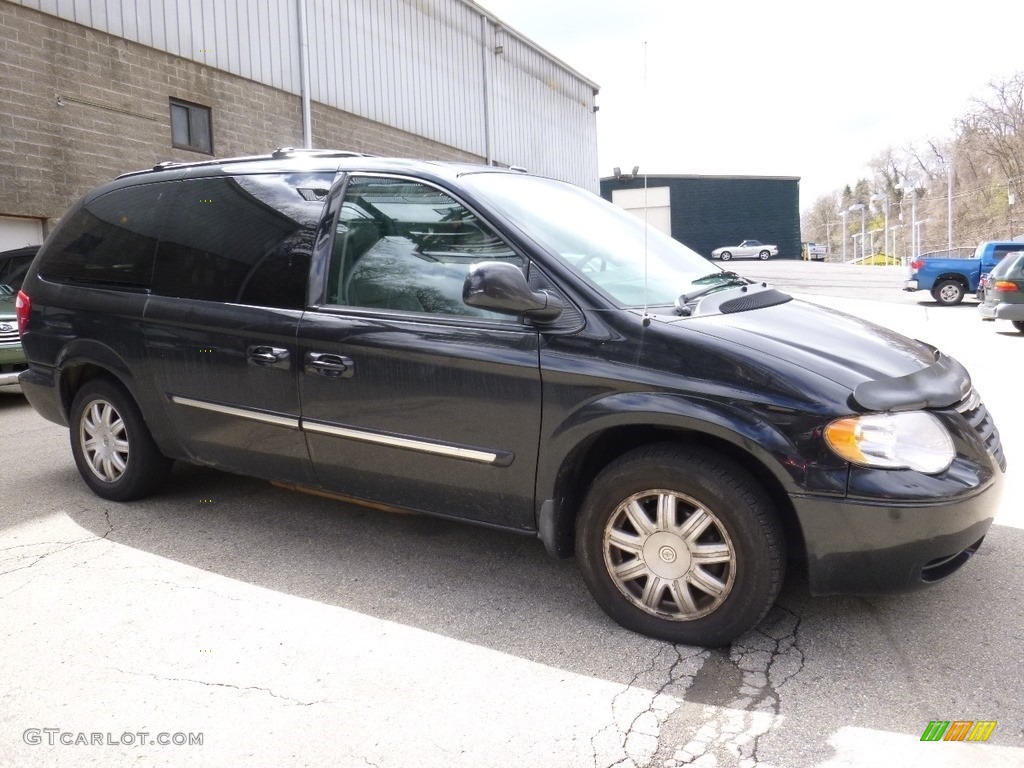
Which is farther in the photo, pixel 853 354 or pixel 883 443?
pixel 853 354

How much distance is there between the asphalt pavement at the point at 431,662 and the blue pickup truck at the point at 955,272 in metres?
19.1

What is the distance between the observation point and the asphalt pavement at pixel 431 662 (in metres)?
2.41

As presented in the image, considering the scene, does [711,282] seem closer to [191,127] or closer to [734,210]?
[191,127]

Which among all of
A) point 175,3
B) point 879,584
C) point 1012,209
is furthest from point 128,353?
point 1012,209

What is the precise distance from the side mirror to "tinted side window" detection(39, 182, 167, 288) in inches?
82.3

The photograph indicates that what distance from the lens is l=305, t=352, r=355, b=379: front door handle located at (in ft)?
11.3

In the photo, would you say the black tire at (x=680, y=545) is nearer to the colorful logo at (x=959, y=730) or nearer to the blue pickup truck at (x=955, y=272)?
the colorful logo at (x=959, y=730)

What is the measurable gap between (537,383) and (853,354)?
1.11 metres

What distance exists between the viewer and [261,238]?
3828 mm

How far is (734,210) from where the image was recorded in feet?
188

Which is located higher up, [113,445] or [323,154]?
[323,154]

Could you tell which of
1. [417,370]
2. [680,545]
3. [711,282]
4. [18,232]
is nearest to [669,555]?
[680,545]

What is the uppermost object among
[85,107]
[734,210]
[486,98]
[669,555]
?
[734,210]

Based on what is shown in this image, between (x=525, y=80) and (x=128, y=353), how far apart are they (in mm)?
22331
